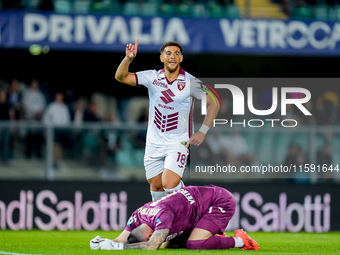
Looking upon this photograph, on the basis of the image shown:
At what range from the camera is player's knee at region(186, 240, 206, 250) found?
8.24 meters

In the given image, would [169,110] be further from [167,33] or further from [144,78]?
[167,33]

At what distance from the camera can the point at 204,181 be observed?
1330 cm

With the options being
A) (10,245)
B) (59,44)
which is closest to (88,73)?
(59,44)

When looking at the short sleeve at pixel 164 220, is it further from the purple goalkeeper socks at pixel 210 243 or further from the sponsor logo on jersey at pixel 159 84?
the sponsor logo on jersey at pixel 159 84

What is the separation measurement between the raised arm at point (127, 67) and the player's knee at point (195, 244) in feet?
7.30

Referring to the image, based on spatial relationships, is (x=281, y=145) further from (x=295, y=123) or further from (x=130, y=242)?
(x=130, y=242)

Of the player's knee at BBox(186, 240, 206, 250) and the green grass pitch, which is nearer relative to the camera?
the green grass pitch

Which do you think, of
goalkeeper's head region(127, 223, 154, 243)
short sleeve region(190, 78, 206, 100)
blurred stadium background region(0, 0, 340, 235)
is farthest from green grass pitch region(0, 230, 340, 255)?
short sleeve region(190, 78, 206, 100)

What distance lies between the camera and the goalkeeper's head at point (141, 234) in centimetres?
803

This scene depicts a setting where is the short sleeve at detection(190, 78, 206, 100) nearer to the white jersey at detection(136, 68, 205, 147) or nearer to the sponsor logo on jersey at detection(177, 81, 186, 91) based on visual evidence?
the white jersey at detection(136, 68, 205, 147)

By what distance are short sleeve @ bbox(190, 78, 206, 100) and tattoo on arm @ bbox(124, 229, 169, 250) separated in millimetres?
2218

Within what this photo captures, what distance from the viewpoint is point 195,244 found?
8.28 meters

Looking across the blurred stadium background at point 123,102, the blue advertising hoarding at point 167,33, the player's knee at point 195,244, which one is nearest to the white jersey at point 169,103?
the player's knee at point 195,244

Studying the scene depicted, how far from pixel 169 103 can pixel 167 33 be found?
242 inches
